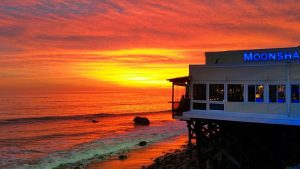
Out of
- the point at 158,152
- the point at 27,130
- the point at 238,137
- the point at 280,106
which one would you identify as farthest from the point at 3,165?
the point at 27,130

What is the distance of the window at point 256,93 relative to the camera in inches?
902

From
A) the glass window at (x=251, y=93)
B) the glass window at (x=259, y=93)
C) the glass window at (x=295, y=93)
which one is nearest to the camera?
the glass window at (x=295, y=93)

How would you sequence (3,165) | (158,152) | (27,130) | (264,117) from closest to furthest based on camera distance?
(264,117) < (3,165) < (158,152) < (27,130)

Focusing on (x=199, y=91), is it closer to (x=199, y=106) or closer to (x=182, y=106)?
(x=199, y=106)

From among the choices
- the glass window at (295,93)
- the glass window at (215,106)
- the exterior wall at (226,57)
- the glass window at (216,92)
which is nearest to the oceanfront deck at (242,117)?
the glass window at (215,106)

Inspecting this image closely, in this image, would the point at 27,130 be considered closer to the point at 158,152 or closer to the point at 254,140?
the point at 158,152

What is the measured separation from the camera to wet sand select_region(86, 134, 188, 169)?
32950 millimetres

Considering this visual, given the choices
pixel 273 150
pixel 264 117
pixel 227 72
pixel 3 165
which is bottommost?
pixel 3 165

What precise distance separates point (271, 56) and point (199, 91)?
474 cm

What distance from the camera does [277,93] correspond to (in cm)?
2247

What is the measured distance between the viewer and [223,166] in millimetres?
24250

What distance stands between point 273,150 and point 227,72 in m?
5.16

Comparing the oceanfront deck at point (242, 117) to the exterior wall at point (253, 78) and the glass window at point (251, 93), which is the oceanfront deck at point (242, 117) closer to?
the exterior wall at point (253, 78)

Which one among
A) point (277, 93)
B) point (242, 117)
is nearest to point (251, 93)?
point (277, 93)
